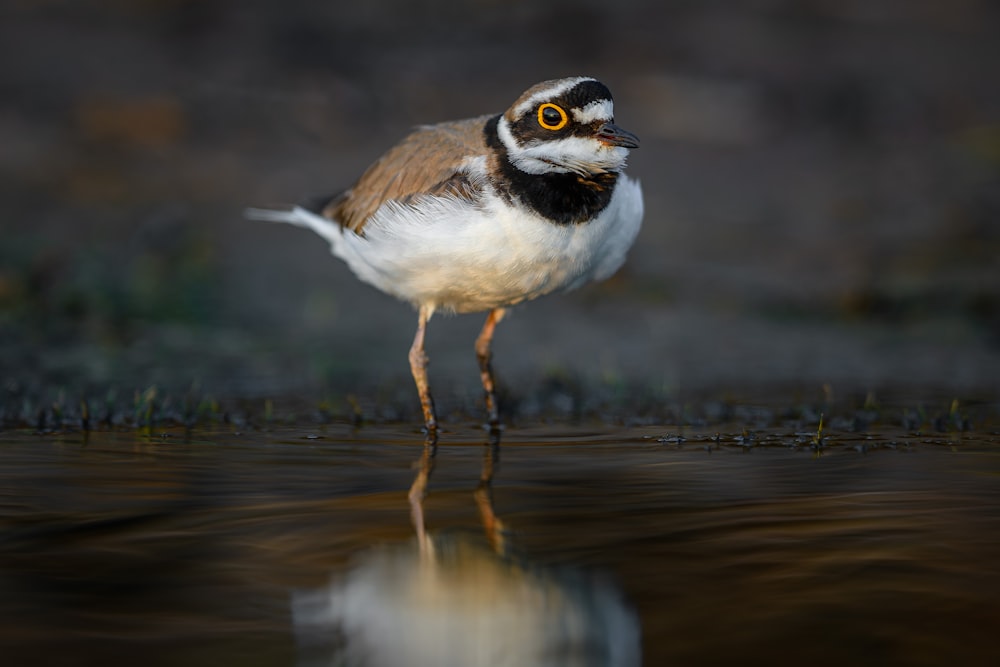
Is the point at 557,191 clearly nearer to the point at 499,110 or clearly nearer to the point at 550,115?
the point at 550,115

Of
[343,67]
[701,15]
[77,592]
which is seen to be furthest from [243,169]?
[77,592]

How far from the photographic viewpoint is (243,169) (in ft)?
43.5

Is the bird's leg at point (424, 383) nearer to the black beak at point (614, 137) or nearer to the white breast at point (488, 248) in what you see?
the white breast at point (488, 248)

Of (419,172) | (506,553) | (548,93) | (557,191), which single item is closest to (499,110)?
(419,172)

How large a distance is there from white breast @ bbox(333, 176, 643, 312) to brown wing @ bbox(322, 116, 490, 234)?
3.7 inches

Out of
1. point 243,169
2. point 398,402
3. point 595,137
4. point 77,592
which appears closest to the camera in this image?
point 77,592

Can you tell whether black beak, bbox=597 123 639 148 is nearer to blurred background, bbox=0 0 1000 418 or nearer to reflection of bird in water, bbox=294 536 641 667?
blurred background, bbox=0 0 1000 418

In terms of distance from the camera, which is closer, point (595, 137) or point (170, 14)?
point (595, 137)

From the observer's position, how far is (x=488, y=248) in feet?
19.8

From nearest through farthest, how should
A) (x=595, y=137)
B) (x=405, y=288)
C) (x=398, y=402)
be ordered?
(x=595, y=137), (x=405, y=288), (x=398, y=402)

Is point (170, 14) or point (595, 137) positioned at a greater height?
point (170, 14)

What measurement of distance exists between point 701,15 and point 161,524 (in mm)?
12683

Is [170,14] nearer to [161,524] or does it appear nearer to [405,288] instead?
[405,288]

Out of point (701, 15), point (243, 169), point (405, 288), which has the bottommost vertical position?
point (405, 288)
